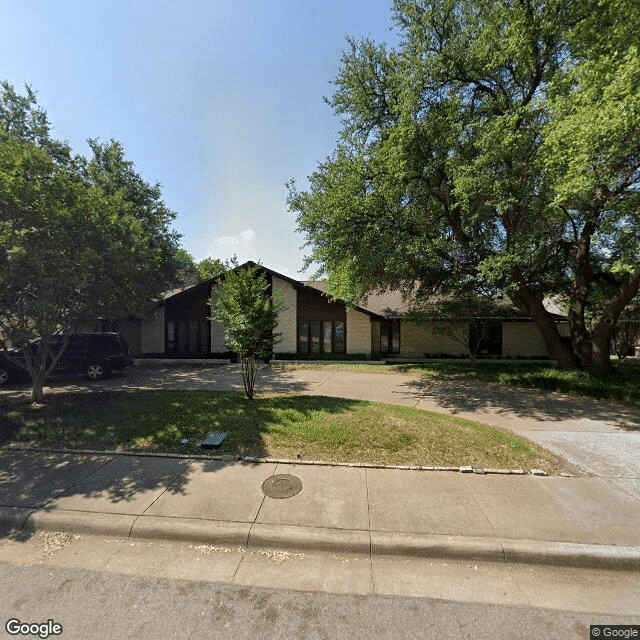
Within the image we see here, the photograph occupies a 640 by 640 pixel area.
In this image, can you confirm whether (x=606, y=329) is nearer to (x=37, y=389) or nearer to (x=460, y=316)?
(x=460, y=316)

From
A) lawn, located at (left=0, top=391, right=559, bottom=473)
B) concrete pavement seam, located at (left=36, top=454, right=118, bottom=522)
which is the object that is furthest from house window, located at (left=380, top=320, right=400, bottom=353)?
concrete pavement seam, located at (left=36, top=454, right=118, bottom=522)

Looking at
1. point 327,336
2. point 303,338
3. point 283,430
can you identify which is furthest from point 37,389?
point 327,336

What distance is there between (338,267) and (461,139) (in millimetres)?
6947

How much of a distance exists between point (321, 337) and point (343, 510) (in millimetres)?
16399

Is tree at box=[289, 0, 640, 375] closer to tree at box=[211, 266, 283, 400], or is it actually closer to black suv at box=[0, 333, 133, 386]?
tree at box=[211, 266, 283, 400]

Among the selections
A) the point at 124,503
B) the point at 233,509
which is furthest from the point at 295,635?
the point at 124,503

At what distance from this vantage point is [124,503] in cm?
463

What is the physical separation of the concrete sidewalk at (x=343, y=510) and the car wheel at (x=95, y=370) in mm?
9215

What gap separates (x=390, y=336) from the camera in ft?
71.5

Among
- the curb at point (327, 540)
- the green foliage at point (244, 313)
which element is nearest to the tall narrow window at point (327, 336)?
the green foliage at point (244, 313)

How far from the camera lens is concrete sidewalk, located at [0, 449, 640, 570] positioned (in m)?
3.85

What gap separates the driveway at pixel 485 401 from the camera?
6.51 metres

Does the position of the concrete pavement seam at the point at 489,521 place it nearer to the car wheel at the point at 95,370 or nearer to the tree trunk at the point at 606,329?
the tree trunk at the point at 606,329

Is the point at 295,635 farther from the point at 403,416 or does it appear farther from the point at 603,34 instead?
the point at 603,34
